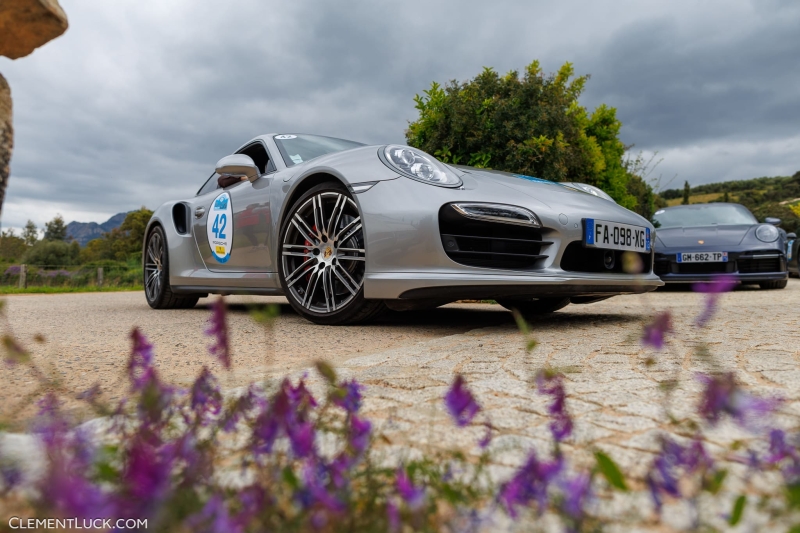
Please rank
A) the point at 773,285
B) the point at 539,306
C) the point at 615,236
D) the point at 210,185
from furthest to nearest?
the point at 773,285, the point at 210,185, the point at 539,306, the point at 615,236

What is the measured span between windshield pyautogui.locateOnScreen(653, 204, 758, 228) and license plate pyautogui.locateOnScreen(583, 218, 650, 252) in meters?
4.97

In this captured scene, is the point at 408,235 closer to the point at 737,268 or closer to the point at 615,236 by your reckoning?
the point at 615,236

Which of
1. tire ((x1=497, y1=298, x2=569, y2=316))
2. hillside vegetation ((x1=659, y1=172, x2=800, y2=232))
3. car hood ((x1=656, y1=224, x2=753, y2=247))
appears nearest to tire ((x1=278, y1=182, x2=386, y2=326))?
tire ((x1=497, y1=298, x2=569, y2=316))

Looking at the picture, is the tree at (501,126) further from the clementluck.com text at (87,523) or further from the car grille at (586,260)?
the clementluck.com text at (87,523)

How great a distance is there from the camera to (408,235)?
2.83 m

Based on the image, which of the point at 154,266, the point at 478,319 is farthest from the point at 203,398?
the point at 154,266

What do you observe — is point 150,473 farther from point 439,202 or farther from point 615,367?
point 439,202

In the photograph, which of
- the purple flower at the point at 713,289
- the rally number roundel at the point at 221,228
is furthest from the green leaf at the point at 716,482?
the rally number roundel at the point at 221,228

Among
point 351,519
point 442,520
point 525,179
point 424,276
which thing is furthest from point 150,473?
point 525,179

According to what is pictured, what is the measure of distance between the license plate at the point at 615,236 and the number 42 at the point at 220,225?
2.52 metres

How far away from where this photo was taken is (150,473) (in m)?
0.66

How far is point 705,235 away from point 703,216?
1.12m

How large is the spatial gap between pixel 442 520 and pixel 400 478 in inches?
3.2

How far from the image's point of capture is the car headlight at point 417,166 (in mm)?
2947
